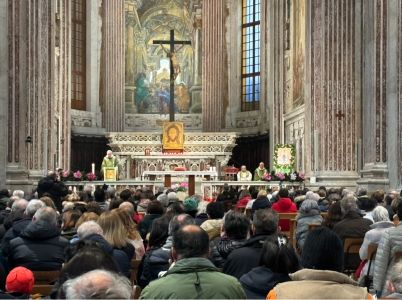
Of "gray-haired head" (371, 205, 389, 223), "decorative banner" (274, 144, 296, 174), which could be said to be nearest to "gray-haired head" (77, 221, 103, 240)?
"gray-haired head" (371, 205, 389, 223)

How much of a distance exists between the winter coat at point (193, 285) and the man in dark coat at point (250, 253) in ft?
5.94

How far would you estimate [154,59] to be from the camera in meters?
41.5

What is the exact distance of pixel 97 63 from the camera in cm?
3900

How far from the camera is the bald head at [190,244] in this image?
5.24m

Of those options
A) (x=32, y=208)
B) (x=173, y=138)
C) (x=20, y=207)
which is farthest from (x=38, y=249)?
(x=173, y=138)

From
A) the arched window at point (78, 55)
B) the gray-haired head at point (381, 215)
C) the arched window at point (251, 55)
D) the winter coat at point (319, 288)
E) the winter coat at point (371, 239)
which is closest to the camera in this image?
the winter coat at point (319, 288)

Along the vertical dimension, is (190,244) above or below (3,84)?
below

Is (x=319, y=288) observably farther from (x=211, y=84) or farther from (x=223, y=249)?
(x=211, y=84)

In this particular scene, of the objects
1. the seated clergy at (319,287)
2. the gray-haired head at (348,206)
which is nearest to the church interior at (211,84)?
the gray-haired head at (348,206)

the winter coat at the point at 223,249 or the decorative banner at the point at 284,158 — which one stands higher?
the decorative banner at the point at 284,158

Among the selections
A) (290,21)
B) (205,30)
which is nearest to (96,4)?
(205,30)

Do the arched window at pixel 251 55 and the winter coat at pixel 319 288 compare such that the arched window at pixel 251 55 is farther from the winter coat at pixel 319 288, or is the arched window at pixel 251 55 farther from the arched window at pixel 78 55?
the winter coat at pixel 319 288

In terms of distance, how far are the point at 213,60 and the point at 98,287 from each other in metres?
36.9

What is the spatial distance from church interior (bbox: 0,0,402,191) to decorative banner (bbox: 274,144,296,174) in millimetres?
682
